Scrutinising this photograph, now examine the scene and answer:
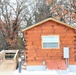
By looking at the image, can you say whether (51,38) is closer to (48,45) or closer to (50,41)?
(50,41)

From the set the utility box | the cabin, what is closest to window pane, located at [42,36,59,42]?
the cabin

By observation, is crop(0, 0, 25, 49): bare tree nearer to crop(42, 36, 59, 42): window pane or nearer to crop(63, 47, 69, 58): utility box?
crop(42, 36, 59, 42): window pane

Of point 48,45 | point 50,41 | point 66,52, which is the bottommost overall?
point 66,52

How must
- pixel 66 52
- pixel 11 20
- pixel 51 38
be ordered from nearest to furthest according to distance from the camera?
pixel 66 52
pixel 51 38
pixel 11 20

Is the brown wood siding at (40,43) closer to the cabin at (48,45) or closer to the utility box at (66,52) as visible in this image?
the cabin at (48,45)

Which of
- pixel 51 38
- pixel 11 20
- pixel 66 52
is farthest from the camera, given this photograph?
pixel 11 20

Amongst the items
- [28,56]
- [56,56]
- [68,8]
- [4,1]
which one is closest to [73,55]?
[56,56]

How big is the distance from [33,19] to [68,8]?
3.04m

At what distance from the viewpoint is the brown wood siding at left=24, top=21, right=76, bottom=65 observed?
33.9 ft

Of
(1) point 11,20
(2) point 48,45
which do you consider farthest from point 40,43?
(1) point 11,20

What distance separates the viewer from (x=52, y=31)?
10.4 metres

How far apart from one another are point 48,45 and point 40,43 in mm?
441

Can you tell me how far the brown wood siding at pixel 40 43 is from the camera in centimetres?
1034

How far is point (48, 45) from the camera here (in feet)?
34.0
